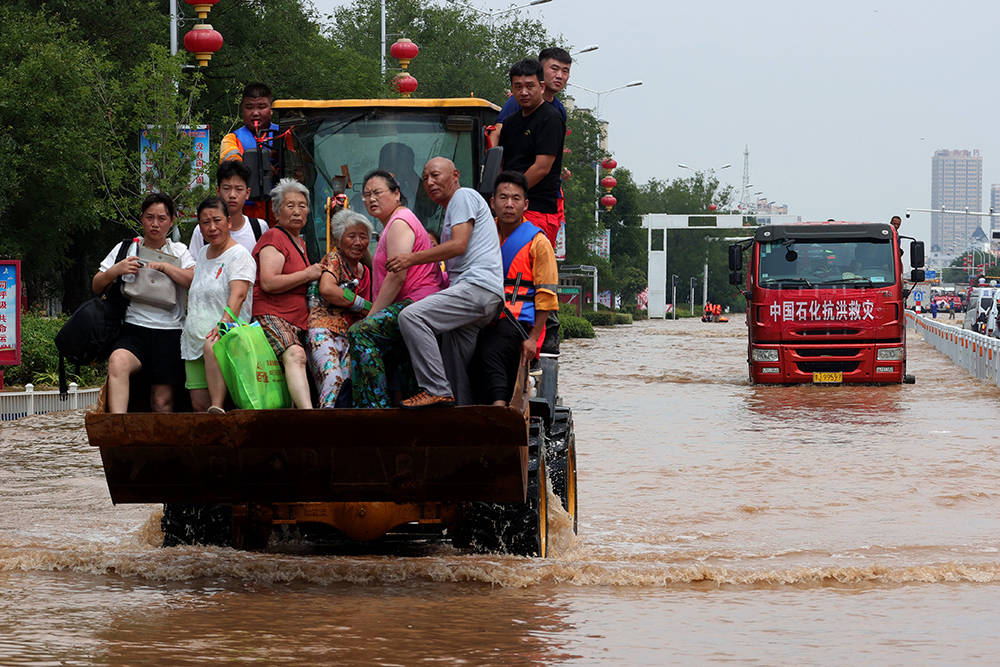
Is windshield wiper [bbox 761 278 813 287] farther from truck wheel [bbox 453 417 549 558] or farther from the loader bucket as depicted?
the loader bucket

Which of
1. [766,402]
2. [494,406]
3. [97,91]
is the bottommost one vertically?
[766,402]

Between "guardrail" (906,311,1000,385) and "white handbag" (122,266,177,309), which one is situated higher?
"white handbag" (122,266,177,309)

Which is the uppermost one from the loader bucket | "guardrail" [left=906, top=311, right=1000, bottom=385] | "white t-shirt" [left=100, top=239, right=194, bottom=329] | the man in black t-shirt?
the man in black t-shirt

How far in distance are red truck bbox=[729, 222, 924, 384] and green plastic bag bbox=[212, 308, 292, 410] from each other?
1860cm

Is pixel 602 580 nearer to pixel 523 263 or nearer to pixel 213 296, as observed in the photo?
pixel 523 263

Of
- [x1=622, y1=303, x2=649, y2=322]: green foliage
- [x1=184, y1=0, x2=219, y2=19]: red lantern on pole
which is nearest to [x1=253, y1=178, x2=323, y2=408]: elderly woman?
[x1=184, y1=0, x2=219, y2=19]: red lantern on pole

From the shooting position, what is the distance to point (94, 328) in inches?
339

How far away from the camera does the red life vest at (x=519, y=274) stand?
9062mm

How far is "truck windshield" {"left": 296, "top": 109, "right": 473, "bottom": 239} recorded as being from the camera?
11.2 meters

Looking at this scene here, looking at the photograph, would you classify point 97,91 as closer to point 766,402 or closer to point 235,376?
point 766,402

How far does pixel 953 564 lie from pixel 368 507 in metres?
3.83

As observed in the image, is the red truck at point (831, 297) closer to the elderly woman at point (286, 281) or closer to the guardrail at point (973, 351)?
the guardrail at point (973, 351)

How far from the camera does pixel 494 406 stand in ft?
26.3

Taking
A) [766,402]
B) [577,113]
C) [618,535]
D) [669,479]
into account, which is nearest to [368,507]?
[618,535]
